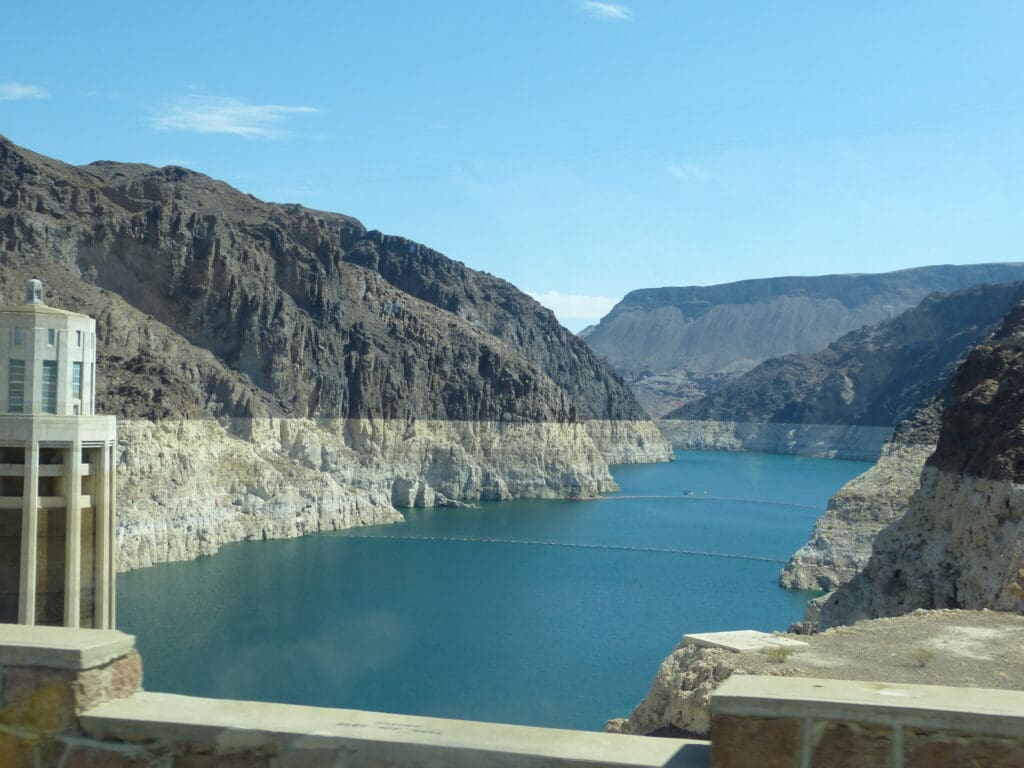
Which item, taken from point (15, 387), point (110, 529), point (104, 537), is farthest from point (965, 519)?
point (15, 387)

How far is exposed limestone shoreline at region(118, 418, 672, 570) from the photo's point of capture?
64.1 metres

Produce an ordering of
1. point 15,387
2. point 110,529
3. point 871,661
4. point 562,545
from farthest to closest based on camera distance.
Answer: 1. point 562,545
2. point 110,529
3. point 15,387
4. point 871,661

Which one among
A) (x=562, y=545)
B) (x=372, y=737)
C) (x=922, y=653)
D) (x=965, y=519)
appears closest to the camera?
(x=372, y=737)

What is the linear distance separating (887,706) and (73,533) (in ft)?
60.3

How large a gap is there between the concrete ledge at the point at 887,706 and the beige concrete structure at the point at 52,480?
57.0ft

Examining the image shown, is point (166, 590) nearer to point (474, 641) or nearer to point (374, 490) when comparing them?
point (474, 641)

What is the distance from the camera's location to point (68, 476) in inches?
769

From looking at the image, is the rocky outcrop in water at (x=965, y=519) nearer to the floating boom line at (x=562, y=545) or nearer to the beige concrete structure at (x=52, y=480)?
the beige concrete structure at (x=52, y=480)

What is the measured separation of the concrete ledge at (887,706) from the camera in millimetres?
3322

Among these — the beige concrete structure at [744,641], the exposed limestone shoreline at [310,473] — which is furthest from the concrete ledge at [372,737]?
the exposed limestone shoreline at [310,473]

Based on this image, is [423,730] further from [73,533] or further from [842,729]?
[73,533]

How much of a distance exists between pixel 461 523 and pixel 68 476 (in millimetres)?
76945

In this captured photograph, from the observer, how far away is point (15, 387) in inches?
779

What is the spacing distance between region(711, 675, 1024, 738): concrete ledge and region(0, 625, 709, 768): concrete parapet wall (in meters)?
0.23
